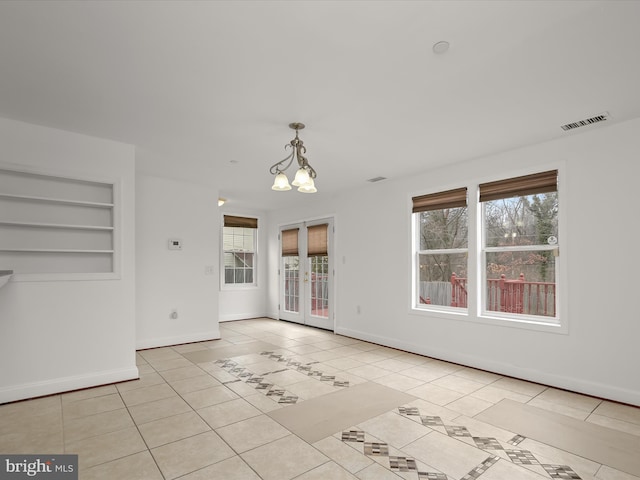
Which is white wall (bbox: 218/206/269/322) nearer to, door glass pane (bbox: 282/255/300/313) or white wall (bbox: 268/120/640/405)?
door glass pane (bbox: 282/255/300/313)

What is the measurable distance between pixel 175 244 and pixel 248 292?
2.63 m

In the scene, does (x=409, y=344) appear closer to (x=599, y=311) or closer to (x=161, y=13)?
(x=599, y=311)

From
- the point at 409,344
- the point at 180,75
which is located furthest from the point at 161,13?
the point at 409,344

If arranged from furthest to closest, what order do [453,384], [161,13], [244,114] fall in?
[453,384] → [244,114] → [161,13]

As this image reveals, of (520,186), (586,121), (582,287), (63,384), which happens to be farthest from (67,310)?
(586,121)

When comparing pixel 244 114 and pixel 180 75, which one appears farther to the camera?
pixel 244 114

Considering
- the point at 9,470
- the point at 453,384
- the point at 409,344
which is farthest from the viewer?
the point at 409,344

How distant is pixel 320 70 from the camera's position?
7.86 ft

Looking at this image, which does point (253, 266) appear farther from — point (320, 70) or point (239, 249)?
point (320, 70)

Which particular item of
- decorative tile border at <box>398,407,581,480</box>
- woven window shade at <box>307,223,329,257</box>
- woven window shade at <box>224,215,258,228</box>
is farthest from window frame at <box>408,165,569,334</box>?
woven window shade at <box>224,215,258,228</box>

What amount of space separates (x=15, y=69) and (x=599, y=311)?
510 centimetres

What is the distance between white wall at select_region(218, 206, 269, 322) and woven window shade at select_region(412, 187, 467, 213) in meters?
3.82

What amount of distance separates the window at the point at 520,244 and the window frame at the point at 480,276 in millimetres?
47

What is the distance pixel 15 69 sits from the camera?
238cm
